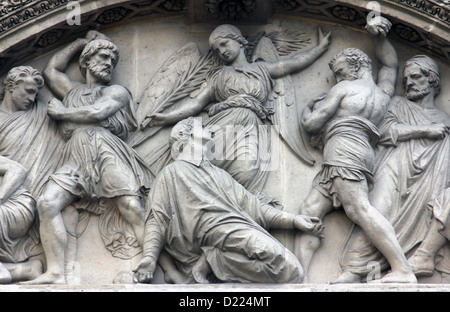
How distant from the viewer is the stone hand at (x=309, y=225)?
12.0 metres

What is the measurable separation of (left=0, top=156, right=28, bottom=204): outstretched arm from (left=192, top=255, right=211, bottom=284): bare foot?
1.84 meters

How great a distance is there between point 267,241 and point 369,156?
1.31m

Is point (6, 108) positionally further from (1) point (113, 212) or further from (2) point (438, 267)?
(2) point (438, 267)

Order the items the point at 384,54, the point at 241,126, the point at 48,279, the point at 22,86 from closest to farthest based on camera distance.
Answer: the point at 48,279, the point at 241,126, the point at 22,86, the point at 384,54

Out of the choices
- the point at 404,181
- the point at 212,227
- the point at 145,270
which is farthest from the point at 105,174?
the point at 404,181

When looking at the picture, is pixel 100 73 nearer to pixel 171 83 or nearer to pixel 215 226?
pixel 171 83

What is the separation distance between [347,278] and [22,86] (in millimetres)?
3606

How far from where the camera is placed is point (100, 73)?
41.4ft

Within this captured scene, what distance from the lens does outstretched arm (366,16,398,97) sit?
12.6 m

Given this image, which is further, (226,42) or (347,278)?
(226,42)

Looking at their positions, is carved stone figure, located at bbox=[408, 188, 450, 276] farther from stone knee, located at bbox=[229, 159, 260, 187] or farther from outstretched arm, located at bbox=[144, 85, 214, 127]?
outstretched arm, located at bbox=[144, 85, 214, 127]
